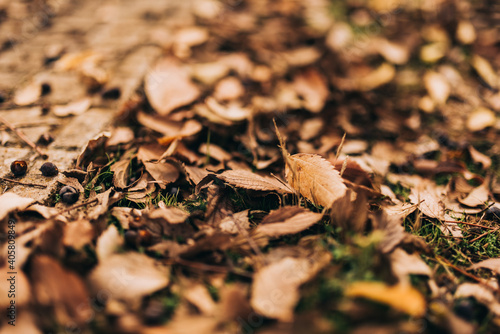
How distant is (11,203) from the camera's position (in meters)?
1.15

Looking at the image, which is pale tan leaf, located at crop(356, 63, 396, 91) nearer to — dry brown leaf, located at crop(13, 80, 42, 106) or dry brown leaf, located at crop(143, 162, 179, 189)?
dry brown leaf, located at crop(143, 162, 179, 189)

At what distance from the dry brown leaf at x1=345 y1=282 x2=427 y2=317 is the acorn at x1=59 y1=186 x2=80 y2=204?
3.27ft

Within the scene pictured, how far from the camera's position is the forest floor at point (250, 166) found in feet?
2.92

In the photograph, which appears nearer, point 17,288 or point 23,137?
point 17,288

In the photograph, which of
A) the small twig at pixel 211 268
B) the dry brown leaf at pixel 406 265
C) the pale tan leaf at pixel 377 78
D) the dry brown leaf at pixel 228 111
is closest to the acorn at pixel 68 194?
Result: the small twig at pixel 211 268

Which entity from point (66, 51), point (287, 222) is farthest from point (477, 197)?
point (66, 51)

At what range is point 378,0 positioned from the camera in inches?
104

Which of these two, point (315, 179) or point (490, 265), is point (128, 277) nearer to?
point (315, 179)

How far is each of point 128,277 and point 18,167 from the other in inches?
29.7

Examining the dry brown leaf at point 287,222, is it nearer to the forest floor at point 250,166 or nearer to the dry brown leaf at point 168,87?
the forest floor at point 250,166

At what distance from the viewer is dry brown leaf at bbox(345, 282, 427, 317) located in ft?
2.55

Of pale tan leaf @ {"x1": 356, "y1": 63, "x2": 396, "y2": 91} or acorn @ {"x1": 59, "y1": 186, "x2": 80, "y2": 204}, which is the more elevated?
acorn @ {"x1": 59, "y1": 186, "x2": 80, "y2": 204}

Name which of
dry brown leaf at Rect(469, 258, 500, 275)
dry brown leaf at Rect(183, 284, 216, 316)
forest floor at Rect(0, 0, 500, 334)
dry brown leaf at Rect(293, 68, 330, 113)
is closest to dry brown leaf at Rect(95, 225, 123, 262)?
forest floor at Rect(0, 0, 500, 334)

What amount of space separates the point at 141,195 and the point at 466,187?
1360 mm
